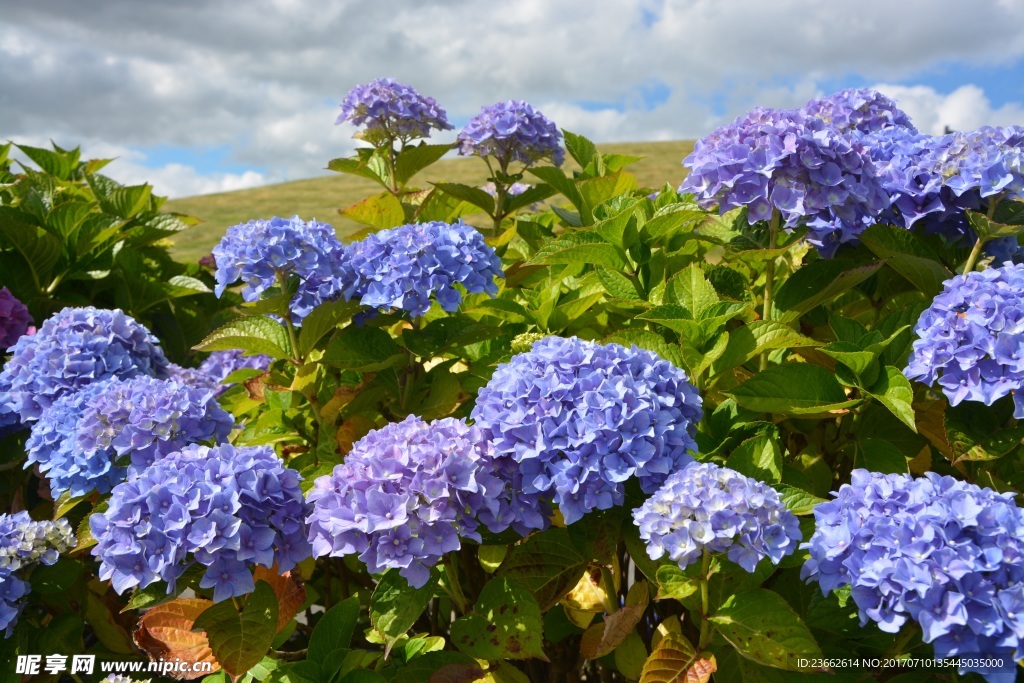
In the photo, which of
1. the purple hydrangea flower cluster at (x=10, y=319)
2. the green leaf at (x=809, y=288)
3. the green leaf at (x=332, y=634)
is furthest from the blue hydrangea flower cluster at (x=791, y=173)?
the purple hydrangea flower cluster at (x=10, y=319)

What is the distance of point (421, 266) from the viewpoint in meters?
2.16

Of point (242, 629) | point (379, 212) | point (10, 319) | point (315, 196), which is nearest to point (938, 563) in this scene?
point (242, 629)

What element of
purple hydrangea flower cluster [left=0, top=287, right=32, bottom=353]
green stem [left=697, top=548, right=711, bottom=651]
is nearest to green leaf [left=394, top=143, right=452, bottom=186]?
purple hydrangea flower cluster [left=0, top=287, right=32, bottom=353]

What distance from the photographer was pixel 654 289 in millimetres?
2271

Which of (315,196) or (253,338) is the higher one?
(315,196)

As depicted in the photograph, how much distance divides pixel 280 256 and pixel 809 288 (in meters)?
1.41

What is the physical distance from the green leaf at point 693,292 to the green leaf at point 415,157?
171 cm

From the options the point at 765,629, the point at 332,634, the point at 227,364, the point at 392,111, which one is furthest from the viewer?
the point at 227,364

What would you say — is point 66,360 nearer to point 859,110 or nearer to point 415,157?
point 415,157

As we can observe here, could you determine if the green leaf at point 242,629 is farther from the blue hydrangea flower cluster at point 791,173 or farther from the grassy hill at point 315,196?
the grassy hill at point 315,196

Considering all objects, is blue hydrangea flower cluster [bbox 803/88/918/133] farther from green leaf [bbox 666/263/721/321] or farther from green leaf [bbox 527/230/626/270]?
green leaf [bbox 666/263/721/321]

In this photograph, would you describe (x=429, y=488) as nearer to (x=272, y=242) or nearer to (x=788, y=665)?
(x=788, y=665)

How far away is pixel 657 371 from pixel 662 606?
0.78 m

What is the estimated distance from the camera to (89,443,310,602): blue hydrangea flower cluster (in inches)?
62.6
